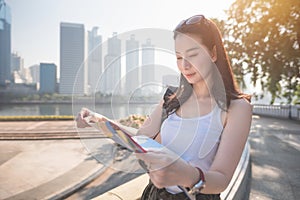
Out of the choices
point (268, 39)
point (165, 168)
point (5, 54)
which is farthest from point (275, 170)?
point (5, 54)

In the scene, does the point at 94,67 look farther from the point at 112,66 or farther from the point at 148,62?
the point at 148,62

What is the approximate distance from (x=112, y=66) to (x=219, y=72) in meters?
0.36

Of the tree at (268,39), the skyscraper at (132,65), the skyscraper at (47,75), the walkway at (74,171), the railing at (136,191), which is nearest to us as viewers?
the skyscraper at (132,65)

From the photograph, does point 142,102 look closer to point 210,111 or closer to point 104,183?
point 210,111

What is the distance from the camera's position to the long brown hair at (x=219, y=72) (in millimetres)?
712

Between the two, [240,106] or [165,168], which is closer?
[165,168]

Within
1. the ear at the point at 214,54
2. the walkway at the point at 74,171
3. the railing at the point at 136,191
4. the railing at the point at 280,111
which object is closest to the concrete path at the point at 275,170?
the walkway at the point at 74,171

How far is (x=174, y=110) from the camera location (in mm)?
871

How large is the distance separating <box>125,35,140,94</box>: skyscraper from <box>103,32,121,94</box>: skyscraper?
0.03m

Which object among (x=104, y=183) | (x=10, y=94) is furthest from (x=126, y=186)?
(x=10, y=94)

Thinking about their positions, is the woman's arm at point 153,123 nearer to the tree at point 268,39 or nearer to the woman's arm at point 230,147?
the woman's arm at point 230,147

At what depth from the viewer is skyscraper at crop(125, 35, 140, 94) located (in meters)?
0.73

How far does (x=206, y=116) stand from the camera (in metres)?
0.77

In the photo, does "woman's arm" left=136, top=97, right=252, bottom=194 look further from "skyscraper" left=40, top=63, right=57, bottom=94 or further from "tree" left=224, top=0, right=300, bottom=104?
"skyscraper" left=40, top=63, right=57, bottom=94
